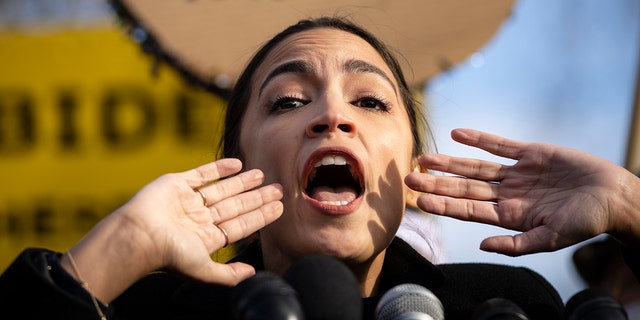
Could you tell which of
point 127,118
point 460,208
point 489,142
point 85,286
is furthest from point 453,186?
point 127,118

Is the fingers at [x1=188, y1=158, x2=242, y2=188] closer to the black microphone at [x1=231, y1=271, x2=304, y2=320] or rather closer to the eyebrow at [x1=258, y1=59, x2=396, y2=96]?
the eyebrow at [x1=258, y1=59, x2=396, y2=96]

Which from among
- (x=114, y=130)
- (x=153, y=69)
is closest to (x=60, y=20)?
(x=114, y=130)

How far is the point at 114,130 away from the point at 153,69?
6.47 feet

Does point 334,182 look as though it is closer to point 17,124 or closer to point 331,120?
point 331,120

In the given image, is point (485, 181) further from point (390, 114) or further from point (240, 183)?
point (240, 183)

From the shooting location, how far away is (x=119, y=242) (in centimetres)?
189

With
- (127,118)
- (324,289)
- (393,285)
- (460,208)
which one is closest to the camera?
(324,289)

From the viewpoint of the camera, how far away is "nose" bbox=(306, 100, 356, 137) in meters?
2.16

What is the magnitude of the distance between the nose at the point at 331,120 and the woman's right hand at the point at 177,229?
192 mm

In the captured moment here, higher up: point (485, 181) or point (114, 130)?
point (485, 181)

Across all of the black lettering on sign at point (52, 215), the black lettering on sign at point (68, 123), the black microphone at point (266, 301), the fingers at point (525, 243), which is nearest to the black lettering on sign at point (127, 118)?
the black lettering on sign at point (68, 123)

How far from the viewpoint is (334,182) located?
8.07 ft

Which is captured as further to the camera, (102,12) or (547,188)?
(102,12)

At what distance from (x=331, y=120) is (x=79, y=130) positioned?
11.6 ft
